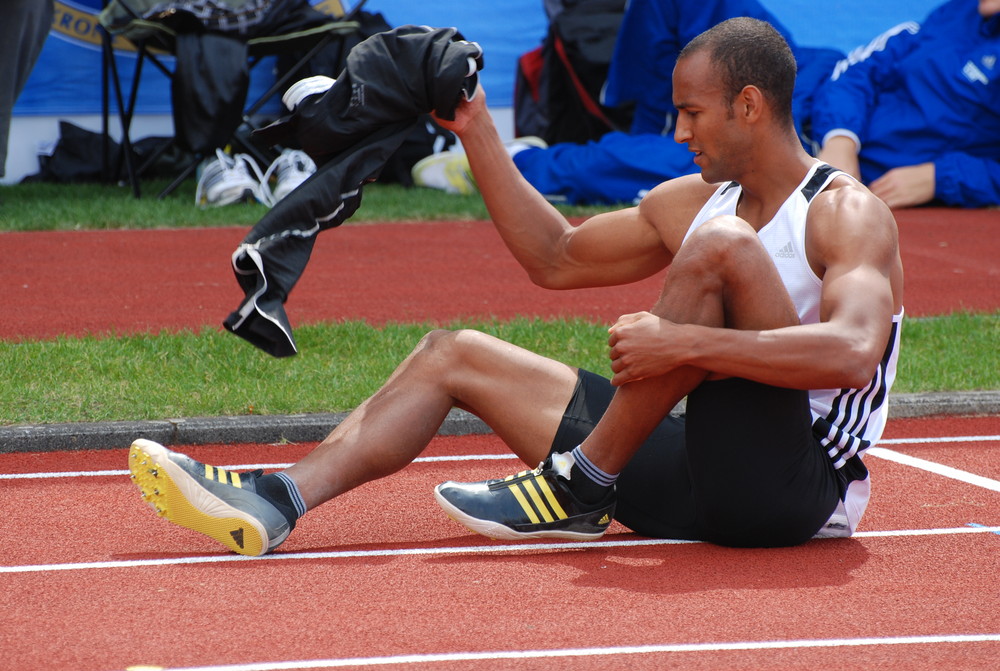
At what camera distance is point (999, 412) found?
5.56 m

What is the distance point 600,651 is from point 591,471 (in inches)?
28.1

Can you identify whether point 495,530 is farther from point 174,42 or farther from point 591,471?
point 174,42

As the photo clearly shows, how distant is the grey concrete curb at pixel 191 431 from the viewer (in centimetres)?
492

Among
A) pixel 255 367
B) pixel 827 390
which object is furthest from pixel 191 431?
pixel 827 390

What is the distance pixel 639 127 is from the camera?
1177 cm

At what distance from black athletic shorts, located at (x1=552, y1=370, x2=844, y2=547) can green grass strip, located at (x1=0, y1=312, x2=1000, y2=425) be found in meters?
1.82

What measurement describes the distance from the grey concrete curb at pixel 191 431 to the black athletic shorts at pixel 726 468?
1.66m

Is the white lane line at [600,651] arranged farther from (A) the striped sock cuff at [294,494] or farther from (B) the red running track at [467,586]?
(A) the striped sock cuff at [294,494]

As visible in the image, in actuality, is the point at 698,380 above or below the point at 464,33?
above

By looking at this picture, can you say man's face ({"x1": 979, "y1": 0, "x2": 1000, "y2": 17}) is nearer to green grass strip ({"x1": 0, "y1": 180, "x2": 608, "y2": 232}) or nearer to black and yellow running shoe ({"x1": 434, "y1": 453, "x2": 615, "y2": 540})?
green grass strip ({"x1": 0, "y1": 180, "x2": 608, "y2": 232})

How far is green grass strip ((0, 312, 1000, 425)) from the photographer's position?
204 inches

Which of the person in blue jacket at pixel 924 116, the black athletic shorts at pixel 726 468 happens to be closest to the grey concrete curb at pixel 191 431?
the black athletic shorts at pixel 726 468

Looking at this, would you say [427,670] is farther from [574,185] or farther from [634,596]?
[574,185]

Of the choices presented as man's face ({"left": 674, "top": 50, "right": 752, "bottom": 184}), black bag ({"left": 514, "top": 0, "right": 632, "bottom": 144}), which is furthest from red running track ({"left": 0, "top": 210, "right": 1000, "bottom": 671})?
black bag ({"left": 514, "top": 0, "right": 632, "bottom": 144})
